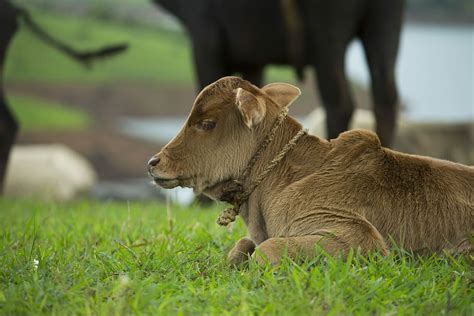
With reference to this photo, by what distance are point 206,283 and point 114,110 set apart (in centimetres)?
1770

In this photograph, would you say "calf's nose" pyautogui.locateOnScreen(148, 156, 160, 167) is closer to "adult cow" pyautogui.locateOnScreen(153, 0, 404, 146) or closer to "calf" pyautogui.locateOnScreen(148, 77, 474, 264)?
"calf" pyautogui.locateOnScreen(148, 77, 474, 264)

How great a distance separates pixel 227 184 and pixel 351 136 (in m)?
0.68

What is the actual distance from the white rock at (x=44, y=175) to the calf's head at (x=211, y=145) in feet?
24.4

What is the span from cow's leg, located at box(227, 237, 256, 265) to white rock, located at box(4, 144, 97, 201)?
743 centimetres

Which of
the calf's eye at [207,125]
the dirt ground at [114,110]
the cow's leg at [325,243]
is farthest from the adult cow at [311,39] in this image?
the dirt ground at [114,110]

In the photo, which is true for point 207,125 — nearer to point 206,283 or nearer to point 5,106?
point 206,283

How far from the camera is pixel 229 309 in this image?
12.1 ft

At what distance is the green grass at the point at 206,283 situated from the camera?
3.66 meters

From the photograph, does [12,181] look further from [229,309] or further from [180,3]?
[229,309]

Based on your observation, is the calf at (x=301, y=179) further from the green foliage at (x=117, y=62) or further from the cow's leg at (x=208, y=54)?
the green foliage at (x=117, y=62)

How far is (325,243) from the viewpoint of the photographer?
4.21 meters

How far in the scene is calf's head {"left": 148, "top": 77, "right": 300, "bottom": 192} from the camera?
14.6 ft

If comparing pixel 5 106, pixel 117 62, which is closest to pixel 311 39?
pixel 5 106

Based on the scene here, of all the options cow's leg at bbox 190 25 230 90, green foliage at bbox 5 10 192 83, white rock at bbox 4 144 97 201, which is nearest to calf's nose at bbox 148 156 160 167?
cow's leg at bbox 190 25 230 90
